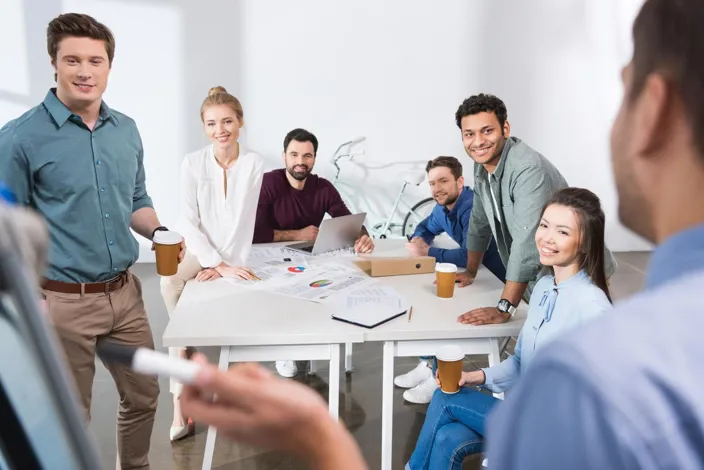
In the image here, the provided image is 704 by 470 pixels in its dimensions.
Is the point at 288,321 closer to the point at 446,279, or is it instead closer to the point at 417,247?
the point at 446,279

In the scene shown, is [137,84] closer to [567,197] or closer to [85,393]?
[85,393]

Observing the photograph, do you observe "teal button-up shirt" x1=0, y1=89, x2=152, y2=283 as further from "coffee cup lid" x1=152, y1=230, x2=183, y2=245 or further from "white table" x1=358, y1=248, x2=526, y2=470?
"white table" x1=358, y1=248, x2=526, y2=470

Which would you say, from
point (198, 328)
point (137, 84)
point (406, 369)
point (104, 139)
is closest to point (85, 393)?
point (198, 328)

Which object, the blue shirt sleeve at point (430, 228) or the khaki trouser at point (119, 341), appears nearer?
the khaki trouser at point (119, 341)

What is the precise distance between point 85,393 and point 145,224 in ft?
2.14

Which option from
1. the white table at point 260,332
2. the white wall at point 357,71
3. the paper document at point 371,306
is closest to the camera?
the white table at point 260,332

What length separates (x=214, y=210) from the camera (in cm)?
284

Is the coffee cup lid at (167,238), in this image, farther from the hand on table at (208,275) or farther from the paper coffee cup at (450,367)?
the paper coffee cup at (450,367)

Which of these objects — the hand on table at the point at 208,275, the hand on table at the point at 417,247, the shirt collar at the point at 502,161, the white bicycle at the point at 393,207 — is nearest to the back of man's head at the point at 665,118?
the shirt collar at the point at 502,161

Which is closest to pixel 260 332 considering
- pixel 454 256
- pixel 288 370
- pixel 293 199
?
pixel 454 256

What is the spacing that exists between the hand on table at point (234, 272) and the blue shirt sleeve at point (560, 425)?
7.62 feet

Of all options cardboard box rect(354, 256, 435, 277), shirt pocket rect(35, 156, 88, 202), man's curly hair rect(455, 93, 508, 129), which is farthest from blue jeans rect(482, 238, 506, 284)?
shirt pocket rect(35, 156, 88, 202)

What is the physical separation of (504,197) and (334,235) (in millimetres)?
922

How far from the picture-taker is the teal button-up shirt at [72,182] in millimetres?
1986
